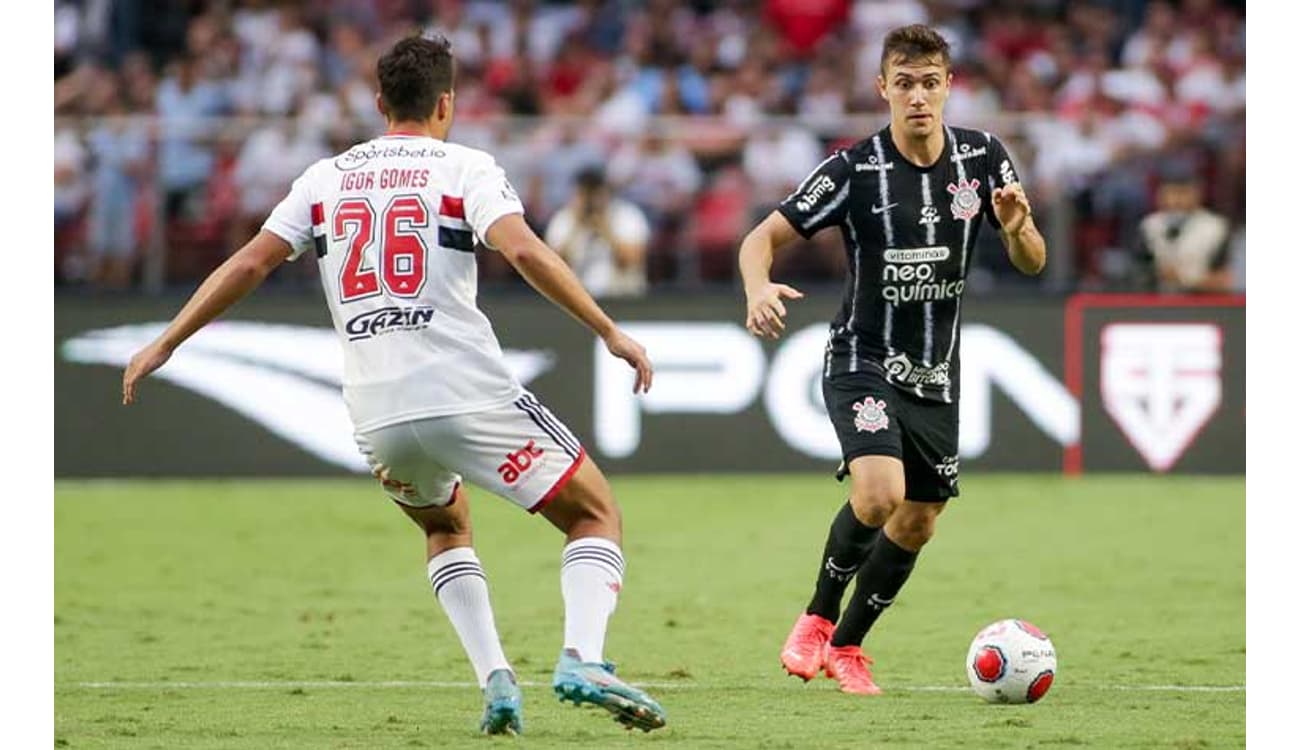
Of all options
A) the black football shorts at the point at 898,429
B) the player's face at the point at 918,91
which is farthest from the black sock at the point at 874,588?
the player's face at the point at 918,91

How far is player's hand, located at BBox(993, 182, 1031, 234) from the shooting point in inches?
316

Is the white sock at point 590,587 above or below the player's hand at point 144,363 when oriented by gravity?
below

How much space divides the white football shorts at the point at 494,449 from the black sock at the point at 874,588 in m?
1.89

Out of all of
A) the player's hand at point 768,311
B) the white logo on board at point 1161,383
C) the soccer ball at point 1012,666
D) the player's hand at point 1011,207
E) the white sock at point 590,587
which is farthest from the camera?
the white logo on board at point 1161,383

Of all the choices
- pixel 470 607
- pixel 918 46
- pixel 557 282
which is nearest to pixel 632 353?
pixel 557 282

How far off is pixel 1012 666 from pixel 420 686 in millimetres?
2208

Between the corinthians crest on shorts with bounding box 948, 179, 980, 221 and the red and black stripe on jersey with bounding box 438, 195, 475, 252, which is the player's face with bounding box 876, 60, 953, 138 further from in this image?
the red and black stripe on jersey with bounding box 438, 195, 475, 252

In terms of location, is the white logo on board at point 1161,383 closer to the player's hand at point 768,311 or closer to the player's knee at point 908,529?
the player's knee at point 908,529

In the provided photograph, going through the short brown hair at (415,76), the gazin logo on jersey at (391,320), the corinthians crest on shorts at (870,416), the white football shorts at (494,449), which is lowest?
the white football shorts at (494,449)

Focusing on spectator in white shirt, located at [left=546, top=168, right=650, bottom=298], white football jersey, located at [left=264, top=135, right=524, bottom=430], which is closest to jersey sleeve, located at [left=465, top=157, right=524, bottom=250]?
white football jersey, located at [left=264, top=135, right=524, bottom=430]

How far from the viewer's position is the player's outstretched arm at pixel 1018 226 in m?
8.03
